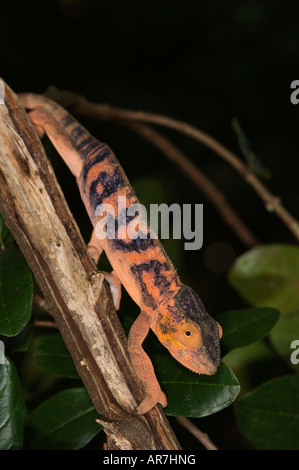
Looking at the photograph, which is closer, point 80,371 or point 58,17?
point 80,371

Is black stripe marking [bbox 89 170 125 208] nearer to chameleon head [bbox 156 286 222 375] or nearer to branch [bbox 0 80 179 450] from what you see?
branch [bbox 0 80 179 450]

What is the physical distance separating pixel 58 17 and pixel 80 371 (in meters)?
2.98

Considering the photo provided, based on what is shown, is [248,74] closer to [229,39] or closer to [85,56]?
[229,39]

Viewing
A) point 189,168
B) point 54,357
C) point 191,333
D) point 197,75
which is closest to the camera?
point 191,333

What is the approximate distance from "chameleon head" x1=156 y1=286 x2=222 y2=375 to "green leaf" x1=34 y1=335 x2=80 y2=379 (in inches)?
14.0

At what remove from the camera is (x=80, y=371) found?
1427 mm

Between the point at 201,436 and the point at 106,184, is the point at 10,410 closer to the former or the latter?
the point at 201,436

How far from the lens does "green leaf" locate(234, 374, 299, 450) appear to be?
186 centimetres

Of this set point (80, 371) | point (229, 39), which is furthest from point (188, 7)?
point (80, 371)

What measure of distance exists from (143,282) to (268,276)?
1046mm

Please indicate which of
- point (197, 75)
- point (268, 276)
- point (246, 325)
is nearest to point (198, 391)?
point (246, 325)

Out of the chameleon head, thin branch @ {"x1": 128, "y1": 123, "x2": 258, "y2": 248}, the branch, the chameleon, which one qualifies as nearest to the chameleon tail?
the chameleon

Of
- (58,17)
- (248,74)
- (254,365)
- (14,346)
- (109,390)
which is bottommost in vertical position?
(254,365)

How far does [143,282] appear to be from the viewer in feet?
5.43
